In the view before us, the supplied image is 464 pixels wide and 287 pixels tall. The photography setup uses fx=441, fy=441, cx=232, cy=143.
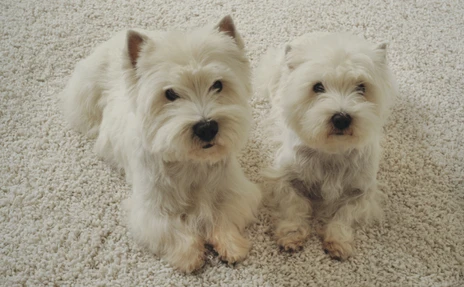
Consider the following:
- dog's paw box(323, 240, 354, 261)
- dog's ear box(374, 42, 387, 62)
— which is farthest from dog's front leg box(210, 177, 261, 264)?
dog's ear box(374, 42, 387, 62)

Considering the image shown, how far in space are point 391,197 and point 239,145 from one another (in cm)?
104

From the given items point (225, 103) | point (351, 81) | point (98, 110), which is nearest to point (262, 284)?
point (225, 103)

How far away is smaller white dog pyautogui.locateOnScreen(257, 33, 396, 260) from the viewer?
194 cm

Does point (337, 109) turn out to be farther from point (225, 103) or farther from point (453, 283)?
point (453, 283)

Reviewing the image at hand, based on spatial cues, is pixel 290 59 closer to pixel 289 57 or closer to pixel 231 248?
pixel 289 57

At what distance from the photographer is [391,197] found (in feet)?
8.00

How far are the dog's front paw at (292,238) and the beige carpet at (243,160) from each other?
0.04m

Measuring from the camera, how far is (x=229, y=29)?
1.87 m

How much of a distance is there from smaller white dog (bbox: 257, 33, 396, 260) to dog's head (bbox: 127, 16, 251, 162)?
14.2 inches

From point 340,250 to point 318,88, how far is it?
79cm

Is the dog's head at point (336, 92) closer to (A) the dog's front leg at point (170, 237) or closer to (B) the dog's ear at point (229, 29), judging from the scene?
(B) the dog's ear at point (229, 29)

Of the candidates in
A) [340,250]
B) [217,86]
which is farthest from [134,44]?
[340,250]

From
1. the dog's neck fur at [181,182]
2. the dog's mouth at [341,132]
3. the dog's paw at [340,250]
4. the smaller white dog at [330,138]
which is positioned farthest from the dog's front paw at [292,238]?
the dog's mouth at [341,132]

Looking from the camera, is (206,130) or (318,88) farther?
(318,88)
